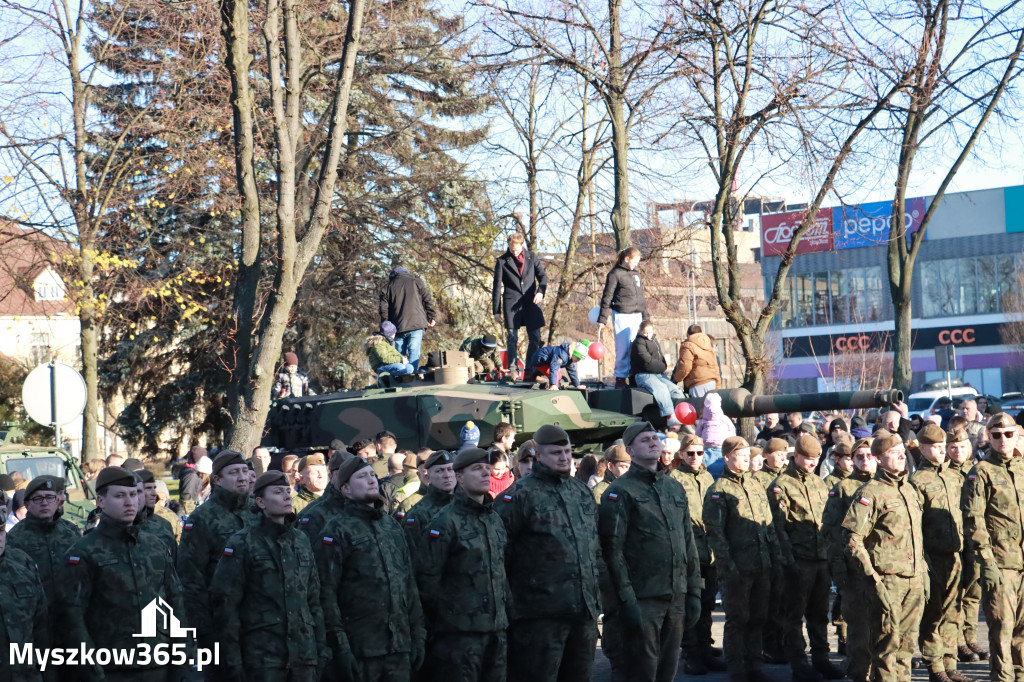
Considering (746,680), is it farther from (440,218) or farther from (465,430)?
(440,218)

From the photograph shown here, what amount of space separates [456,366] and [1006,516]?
6894 millimetres

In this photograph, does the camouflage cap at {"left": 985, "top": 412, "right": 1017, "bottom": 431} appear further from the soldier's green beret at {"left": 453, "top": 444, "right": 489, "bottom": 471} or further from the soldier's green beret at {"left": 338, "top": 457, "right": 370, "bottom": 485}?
the soldier's green beret at {"left": 338, "top": 457, "right": 370, "bottom": 485}

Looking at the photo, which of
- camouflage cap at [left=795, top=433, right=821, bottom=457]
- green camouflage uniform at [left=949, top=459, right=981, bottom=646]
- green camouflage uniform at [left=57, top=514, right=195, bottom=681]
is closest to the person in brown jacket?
camouflage cap at [left=795, top=433, right=821, bottom=457]

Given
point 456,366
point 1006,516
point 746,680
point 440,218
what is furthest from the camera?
point 440,218

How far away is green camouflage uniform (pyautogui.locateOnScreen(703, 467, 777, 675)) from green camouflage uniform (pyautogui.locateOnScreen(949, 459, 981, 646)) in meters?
1.54

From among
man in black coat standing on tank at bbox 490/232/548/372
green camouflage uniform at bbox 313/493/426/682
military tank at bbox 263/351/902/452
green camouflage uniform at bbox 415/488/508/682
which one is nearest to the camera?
A: green camouflage uniform at bbox 313/493/426/682

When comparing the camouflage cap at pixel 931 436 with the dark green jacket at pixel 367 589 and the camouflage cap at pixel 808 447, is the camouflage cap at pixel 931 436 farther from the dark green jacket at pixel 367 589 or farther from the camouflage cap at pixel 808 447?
A: the dark green jacket at pixel 367 589

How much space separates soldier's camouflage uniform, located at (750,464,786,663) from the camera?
35.9 feet

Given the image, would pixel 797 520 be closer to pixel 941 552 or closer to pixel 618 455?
pixel 941 552

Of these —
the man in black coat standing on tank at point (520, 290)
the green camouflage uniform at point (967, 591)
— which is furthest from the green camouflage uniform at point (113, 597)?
the man in black coat standing on tank at point (520, 290)

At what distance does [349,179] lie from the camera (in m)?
27.3

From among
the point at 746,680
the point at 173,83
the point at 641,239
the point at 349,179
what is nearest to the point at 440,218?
the point at 349,179

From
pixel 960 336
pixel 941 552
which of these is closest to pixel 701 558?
pixel 941 552

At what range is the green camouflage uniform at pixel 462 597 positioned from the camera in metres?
7.70
